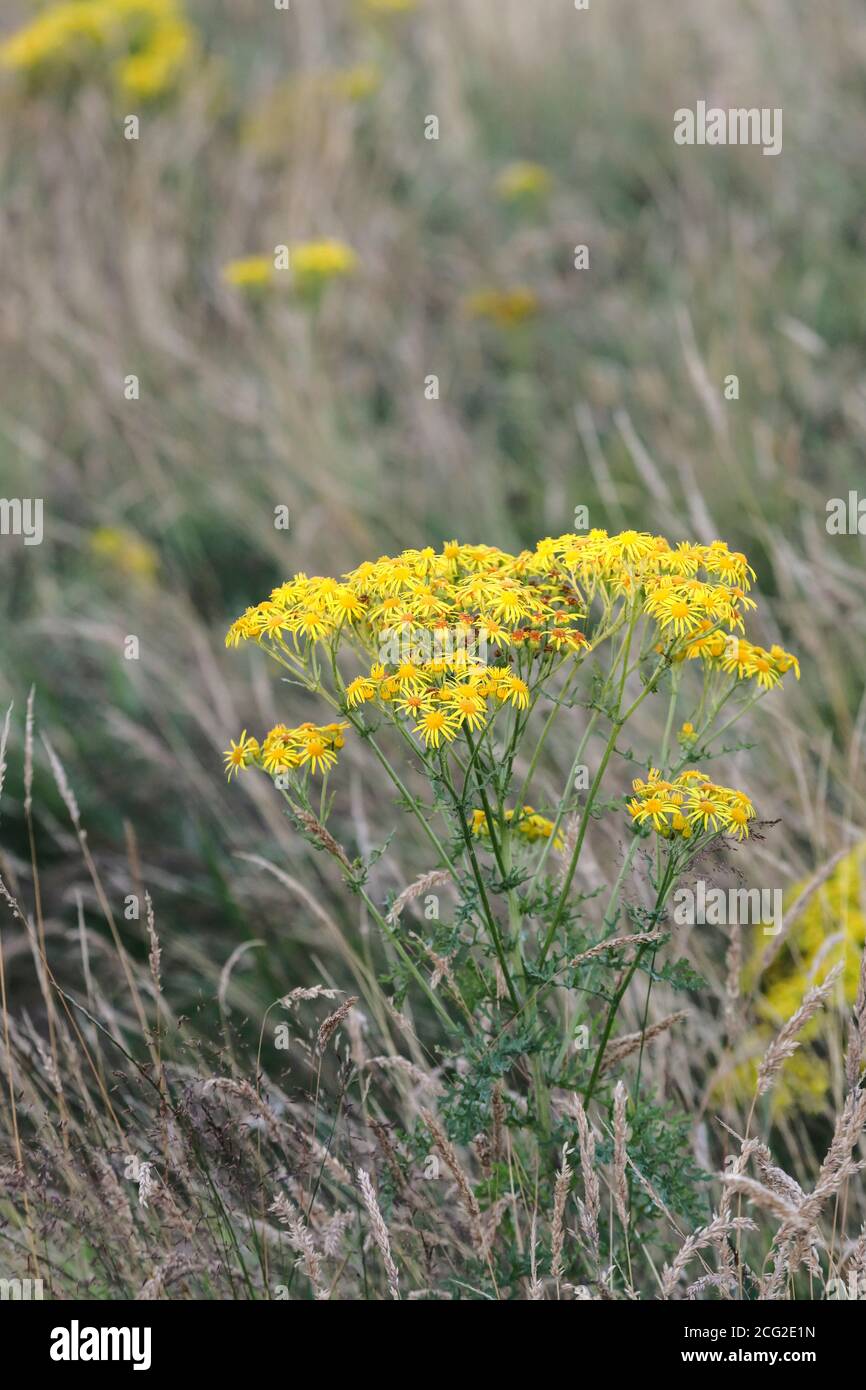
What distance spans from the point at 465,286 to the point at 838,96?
2.00m

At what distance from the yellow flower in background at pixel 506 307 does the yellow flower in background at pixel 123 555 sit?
1613mm

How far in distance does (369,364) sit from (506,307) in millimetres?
769

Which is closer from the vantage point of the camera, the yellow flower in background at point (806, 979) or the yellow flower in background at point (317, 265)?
the yellow flower in background at point (806, 979)

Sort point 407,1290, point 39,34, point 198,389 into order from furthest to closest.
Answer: point 39,34, point 198,389, point 407,1290

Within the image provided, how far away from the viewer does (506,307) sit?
5059mm

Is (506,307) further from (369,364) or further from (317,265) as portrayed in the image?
(317,265)

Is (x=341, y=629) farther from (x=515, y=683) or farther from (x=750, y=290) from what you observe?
(x=750, y=290)

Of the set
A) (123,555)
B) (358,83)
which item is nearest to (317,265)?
(123,555)

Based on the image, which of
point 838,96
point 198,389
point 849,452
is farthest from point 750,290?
point 198,389

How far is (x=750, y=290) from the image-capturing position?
523 cm

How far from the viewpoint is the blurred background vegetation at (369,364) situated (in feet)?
11.0

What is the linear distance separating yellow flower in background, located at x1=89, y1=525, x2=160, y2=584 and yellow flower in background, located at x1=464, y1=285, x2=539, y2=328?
161cm

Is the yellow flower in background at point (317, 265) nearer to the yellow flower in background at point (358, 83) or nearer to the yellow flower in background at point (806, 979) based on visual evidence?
the yellow flower in background at point (358, 83)

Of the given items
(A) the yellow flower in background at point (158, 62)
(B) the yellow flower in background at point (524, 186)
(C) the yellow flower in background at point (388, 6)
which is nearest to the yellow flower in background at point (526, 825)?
(B) the yellow flower in background at point (524, 186)
